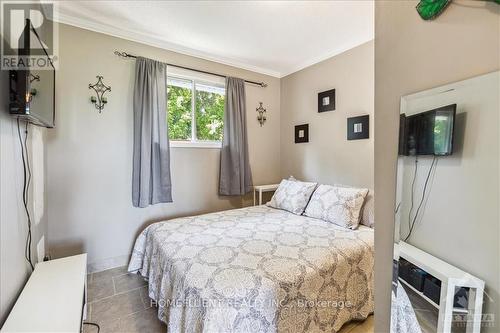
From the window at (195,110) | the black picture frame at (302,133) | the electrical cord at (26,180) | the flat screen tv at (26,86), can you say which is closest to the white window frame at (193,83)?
the window at (195,110)

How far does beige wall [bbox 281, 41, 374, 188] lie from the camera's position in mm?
2678

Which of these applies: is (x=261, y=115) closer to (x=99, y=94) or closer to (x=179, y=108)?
(x=179, y=108)

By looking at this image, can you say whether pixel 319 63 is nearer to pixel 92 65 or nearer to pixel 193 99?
pixel 193 99

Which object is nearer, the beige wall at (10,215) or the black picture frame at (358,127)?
the beige wall at (10,215)

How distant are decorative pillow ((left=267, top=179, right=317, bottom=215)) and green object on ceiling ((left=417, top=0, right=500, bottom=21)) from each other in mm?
2134

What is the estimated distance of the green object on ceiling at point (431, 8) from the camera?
Answer: 2.20 ft

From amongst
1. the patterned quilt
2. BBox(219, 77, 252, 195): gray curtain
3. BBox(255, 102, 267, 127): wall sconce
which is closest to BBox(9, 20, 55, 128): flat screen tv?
the patterned quilt

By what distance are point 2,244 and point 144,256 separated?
52.4 inches

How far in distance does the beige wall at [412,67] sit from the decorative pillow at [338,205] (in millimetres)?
1357

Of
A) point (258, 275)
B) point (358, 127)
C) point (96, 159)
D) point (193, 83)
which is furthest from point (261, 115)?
point (258, 275)

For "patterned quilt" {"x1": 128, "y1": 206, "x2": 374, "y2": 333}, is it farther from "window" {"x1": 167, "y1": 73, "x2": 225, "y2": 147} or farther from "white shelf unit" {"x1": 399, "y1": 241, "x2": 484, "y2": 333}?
"window" {"x1": 167, "y1": 73, "x2": 225, "y2": 147}

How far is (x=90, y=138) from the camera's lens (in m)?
2.37

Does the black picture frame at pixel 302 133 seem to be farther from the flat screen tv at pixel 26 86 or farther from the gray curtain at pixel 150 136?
the flat screen tv at pixel 26 86

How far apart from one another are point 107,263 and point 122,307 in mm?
774
